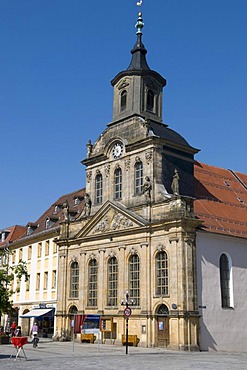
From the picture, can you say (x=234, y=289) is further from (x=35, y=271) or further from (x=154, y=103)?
(x=35, y=271)

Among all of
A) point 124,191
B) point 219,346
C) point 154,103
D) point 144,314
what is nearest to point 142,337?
point 144,314

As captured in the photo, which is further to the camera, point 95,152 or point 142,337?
point 95,152

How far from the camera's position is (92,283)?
45000 millimetres

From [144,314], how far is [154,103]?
63.5 feet

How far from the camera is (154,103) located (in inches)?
1880

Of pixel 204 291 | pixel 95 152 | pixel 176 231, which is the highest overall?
pixel 95 152

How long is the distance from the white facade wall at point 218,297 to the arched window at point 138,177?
6.98 metres

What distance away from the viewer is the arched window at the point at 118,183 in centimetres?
4472

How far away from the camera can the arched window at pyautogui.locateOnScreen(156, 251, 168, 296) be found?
3788 centimetres

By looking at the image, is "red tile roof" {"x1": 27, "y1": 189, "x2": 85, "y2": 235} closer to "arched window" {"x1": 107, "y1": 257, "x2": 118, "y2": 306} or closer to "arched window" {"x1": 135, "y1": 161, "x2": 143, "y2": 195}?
"arched window" {"x1": 107, "y1": 257, "x2": 118, "y2": 306}

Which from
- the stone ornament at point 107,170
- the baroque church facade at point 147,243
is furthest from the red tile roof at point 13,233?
the stone ornament at point 107,170

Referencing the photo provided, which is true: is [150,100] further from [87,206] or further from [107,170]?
[87,206]

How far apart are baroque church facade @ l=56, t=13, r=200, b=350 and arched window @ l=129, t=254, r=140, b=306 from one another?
77 mm

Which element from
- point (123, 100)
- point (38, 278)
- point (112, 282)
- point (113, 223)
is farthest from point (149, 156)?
point (38, 278)
